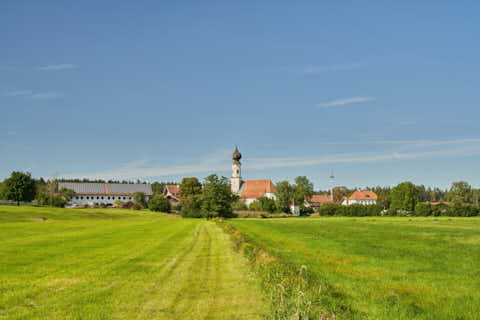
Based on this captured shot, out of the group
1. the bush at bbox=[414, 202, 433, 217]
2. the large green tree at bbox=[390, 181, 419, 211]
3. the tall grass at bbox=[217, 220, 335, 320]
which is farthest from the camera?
the large green tree at bbox=[390, 181, 419, 211]

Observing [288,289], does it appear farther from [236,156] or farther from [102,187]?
[102,187]

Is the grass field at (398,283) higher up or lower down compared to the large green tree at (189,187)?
lower down

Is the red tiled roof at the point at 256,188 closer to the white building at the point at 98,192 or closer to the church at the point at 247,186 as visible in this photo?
the church at the point at 247,186

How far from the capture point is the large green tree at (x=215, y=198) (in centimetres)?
9200

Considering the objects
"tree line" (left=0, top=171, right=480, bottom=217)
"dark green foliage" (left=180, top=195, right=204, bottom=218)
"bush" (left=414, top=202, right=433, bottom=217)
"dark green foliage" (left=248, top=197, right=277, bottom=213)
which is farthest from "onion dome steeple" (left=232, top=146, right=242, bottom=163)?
"bush" (left=414, top=202, right=433, bottom=217)

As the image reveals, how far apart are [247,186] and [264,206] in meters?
40.6

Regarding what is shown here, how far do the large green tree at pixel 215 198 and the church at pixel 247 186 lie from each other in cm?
5675

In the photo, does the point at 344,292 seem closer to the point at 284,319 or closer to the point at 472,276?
the point at 284,319

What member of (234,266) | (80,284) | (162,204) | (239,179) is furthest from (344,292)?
(239,179)

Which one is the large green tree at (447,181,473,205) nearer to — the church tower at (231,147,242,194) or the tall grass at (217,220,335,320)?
the church tower at (231,147,242,194)

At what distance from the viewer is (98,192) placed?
164 metres

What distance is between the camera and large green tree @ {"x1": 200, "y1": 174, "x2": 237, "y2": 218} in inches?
3622

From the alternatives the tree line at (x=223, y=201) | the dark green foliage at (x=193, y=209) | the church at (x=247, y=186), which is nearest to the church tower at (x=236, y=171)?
the church at (x=247, y=186)

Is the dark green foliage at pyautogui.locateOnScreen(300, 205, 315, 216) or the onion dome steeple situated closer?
the dark green foliage at pyautogui.locateOnScreen(300, 205, 315, 216)
